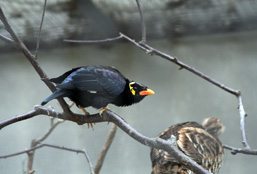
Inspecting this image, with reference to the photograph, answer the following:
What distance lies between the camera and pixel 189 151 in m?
A: 1.24

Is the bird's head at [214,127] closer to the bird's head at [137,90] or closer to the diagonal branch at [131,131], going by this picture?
the bird's head at [137,90]

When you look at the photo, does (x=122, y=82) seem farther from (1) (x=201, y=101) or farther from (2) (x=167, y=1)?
(1) (x=201, y=101)

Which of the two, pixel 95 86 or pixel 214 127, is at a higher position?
pixel 95 86

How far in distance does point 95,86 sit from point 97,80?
20 mm

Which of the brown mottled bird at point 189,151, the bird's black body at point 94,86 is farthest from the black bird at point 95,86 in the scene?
the brown mottled bird at point 189,151

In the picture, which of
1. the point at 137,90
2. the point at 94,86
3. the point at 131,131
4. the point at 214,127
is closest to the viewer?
the point at 131,131

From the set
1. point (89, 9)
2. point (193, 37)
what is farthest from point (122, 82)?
point (193, 37)

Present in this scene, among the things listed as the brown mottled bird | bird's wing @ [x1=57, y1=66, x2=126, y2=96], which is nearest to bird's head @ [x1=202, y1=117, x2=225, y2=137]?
the brown mottled bird

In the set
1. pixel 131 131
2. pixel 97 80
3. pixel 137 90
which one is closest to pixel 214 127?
pixel 137 90

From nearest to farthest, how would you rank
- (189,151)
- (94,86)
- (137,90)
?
(94,86), (137,90), (189,151)

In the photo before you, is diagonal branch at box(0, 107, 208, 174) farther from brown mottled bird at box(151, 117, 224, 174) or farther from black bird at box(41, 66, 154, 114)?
brown mottled bird at box(151, 117, 224, 174)

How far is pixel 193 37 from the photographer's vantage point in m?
2.22

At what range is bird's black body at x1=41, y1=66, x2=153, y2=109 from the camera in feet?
3.16

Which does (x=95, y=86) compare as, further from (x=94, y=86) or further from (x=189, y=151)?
(x=189, y=151)
